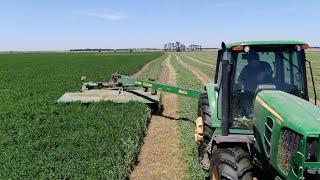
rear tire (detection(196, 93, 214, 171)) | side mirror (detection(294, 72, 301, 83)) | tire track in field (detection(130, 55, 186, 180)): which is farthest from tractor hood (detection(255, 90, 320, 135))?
tire track in field (detection(130, 55, 186, 180))

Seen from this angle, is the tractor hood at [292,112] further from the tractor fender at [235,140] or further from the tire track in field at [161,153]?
the tire track in field at [161,153]

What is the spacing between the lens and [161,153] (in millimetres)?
9383

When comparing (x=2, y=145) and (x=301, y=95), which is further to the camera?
(x=2, y=145)

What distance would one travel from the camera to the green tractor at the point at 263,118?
4.38 m

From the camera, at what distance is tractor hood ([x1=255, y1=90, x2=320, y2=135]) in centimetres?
428

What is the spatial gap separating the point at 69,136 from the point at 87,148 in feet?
3.63

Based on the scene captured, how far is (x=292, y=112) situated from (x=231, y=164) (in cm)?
110

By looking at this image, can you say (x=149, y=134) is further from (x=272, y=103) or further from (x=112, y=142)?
(x=272, y=103)

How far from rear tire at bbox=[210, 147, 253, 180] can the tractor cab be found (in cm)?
61

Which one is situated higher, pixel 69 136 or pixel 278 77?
pixel 278 77

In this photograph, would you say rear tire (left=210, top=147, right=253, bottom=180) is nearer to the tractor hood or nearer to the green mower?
the green mower

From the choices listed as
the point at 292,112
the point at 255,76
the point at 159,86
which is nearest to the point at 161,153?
the point at 159,86

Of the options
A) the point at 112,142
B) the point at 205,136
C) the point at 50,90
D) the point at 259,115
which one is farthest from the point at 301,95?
the point at 50,90

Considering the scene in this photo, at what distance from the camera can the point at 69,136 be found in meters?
9.37
